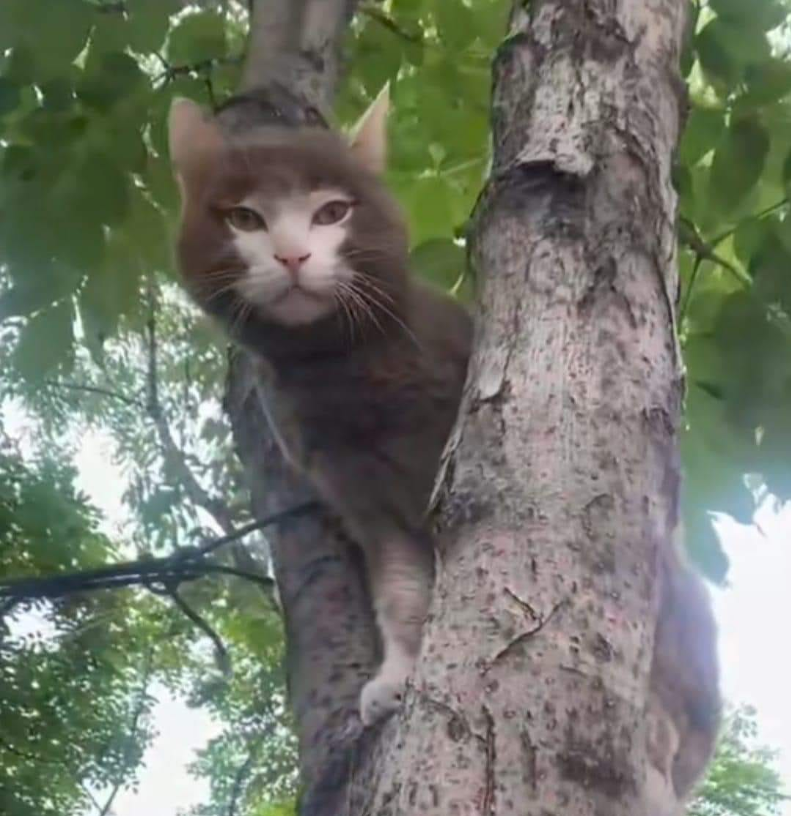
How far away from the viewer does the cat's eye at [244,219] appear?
1.24 m

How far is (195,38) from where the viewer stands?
1562 millimetres

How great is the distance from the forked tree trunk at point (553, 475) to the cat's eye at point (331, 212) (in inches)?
12.2

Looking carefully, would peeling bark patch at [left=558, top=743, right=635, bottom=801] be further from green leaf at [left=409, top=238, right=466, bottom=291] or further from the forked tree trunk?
green leaf at [left=409, top=238, right=466, bottom=291]

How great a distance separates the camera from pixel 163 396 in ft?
5.81

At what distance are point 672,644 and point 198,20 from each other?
2.91ft

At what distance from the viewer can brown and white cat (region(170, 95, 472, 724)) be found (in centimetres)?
121

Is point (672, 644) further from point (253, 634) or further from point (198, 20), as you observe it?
point (198, 20)

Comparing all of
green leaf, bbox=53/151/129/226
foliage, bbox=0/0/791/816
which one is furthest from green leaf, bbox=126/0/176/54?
green leaf, bbox=53/151/129/226

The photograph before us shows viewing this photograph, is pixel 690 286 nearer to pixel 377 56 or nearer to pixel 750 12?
pixel 750 12

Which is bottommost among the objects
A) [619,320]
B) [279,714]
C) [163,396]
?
[619,320]

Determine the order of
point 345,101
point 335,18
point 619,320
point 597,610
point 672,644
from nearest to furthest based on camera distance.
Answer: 1. point 597,610
2. point 619,320
3. point 672,644
4. point 335,18
5. point 345,101

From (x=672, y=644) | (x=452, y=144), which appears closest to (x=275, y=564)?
(x=672, y=644)

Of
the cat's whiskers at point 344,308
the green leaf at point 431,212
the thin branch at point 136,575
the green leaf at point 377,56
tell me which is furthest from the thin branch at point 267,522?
the green leaf at point 377,56

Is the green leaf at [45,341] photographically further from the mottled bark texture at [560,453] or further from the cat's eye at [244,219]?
the mottled bark texture at [560,453]
